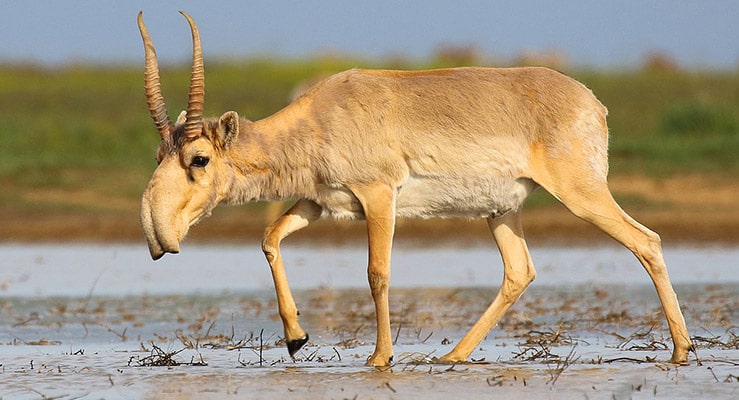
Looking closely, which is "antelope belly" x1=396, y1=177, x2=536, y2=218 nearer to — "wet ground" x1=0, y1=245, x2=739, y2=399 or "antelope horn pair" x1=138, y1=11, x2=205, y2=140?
"wet ground" x1=0, y1=245, x2=739, y2=399

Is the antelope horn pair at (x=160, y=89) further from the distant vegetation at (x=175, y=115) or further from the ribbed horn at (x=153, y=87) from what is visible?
the distant vegetation at (x=175, y=115)

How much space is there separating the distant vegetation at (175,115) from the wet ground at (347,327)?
197 inches

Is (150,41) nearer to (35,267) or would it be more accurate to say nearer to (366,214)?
(366,214)

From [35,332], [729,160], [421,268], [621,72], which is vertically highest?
[35,332]

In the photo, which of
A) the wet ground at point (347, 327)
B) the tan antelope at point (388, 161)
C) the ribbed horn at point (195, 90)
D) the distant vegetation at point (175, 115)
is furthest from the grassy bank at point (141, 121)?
the ribbed horn at point (195, 90)

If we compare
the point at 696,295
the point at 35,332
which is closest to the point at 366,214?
the point at 35,332

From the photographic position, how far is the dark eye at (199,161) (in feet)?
27.5

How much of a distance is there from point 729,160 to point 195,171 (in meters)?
15.0

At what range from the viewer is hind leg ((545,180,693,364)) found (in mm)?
8508

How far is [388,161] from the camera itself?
8500 mm

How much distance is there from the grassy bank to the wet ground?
4.47 meters

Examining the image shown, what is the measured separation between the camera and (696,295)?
12141mm

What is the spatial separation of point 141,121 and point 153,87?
59.2 ft

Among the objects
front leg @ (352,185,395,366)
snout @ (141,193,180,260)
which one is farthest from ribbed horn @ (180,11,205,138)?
front leg @ (352,185,395,366)
